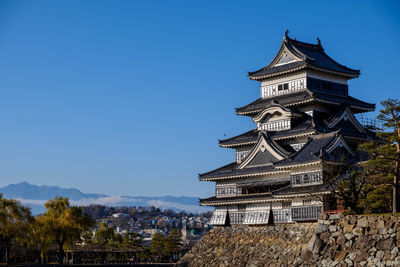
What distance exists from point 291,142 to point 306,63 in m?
6.97

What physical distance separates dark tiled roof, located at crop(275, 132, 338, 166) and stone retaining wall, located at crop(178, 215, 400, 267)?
4.89 m

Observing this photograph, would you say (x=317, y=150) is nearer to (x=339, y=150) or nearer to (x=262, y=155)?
(x=339, y=150)

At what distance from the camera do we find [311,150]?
53000 millimetres

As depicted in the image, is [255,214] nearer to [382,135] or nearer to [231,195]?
[231,195]

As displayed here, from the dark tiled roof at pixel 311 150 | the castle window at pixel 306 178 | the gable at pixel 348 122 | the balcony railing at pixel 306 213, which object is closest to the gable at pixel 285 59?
the gable at pixel 348 122

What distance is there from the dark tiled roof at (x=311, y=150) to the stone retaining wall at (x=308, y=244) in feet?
16.0

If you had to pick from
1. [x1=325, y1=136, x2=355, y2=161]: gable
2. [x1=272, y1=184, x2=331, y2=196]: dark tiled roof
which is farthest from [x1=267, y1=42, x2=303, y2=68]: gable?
[x1=272, y1=184, x2=331, y2=196]: dark tiled roof

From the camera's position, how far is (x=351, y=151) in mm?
53156

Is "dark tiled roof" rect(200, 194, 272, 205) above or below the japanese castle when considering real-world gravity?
below

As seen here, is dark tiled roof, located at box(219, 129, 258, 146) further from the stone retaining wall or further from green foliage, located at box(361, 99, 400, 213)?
green foliage, located at box(361, 99, 400, 213)

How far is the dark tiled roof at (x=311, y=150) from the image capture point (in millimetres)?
51625

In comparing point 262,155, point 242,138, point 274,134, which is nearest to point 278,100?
point 274,134

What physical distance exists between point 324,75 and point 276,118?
603 centimetres

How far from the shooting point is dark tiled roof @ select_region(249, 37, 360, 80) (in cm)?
6016
